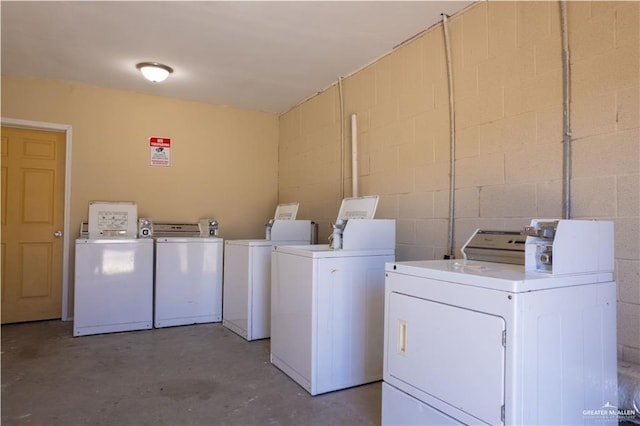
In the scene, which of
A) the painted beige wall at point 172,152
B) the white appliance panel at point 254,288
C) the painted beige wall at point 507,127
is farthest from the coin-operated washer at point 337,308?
the painted beige wall at point 172,152

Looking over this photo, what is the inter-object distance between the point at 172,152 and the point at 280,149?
4.64ft

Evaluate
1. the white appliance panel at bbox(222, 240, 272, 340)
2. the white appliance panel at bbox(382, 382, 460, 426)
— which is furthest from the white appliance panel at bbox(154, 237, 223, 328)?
the white appliance panel at bbox(382, 382, 460, 426)

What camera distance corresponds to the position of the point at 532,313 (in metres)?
1.52

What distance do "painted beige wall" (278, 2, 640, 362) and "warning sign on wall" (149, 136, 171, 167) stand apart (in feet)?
7.30

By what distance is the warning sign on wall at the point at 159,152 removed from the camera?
482cm

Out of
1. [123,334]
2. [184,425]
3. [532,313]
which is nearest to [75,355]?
[123,334]

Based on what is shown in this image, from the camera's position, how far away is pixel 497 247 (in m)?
2.23

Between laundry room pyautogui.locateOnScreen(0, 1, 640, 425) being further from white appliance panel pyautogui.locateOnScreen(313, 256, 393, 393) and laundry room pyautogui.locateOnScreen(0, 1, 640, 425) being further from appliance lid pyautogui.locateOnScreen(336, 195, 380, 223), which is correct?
appliance lid pyautogui.locateOnScreen(336, 195, 380, 223)

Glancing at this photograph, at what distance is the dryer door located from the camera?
1.56 meters

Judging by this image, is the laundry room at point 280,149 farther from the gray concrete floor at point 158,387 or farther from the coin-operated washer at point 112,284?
the coin-operated washer at point 112,284

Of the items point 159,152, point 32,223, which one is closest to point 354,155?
point 159,152

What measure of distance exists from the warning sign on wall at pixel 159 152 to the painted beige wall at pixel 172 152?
6 cm

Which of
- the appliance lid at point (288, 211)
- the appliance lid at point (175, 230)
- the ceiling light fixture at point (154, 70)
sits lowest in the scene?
the appliance lid at point (175, 230)

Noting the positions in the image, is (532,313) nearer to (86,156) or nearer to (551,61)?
(551,61)
